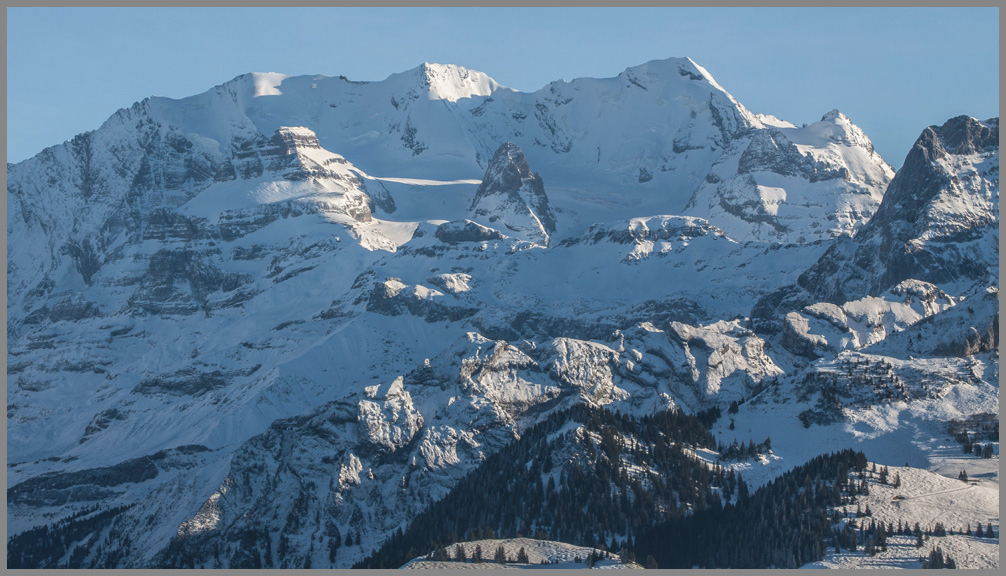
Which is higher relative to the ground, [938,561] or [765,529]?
[765,529]

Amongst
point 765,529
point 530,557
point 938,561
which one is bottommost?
point 938,561

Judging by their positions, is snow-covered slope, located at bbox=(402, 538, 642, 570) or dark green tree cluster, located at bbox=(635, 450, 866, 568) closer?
snow-covered slope, located at bbox=(402, 538, 642, 570)

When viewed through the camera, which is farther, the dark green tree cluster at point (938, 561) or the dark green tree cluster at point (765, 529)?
the dark green tree cluster at point (765, 529)

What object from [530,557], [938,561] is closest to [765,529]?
[938,561]

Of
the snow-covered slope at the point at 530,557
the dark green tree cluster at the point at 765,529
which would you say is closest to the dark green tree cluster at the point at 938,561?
the dark green tree cluster at the point at 765,529

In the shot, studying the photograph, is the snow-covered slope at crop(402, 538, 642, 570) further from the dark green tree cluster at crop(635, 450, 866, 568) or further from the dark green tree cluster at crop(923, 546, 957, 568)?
the dark green tree cluster at crop(923, 546, 957, 568)

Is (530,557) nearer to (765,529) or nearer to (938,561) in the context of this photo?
(765,529)

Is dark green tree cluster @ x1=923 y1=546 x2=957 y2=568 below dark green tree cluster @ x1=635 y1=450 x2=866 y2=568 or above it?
below

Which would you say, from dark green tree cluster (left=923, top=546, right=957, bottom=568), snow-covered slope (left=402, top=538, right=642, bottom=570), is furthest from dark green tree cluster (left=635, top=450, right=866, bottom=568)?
snow-covered slope (left=402, top=538, right=642, bottom=570)

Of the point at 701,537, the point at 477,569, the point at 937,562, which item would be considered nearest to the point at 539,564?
the point at 477,569

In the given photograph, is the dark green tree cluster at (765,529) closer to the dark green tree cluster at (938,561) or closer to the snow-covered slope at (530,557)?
the dark green tree cluster at (938,561)

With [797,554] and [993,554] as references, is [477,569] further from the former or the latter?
[993,554]
